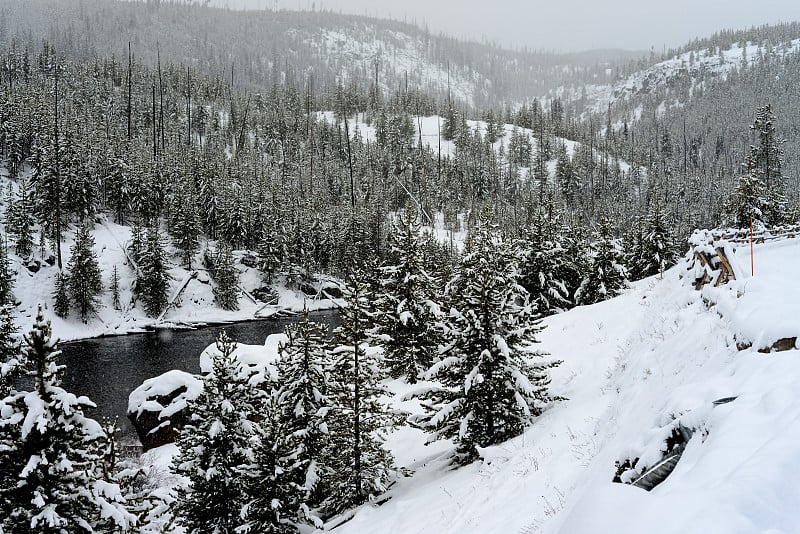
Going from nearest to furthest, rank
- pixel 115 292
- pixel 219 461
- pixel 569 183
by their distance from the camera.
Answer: pixel 219 461
pixel 115 292
pixel 569 183

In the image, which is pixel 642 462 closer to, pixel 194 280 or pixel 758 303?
pixel 758 303

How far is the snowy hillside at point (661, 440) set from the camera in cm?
446

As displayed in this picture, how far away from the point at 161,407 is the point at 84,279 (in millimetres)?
44545

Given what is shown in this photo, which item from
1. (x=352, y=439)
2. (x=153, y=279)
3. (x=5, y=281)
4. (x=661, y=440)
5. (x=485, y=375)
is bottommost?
(x=153, y=279)

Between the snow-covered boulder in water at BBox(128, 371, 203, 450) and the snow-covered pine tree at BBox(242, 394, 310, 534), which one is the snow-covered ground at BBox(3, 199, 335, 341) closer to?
the snow-covered boulder in water at BBox(128, 371, 203, 450)

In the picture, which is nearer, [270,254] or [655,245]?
[655,245]

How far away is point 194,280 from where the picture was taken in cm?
7725

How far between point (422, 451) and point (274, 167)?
125910 millimetres

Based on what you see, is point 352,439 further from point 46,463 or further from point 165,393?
point 165,393

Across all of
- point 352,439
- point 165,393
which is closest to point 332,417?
point 352,439

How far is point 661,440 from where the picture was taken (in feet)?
22.4

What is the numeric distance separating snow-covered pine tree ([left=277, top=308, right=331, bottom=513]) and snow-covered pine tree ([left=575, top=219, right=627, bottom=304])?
2615cm

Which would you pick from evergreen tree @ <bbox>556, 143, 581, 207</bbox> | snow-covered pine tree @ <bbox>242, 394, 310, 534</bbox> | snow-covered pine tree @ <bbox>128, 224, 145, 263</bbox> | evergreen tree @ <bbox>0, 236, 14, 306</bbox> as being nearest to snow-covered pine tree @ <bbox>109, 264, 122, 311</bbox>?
snow-covered pine tree @ <bbox>128, 224, 145, 263</bbox>

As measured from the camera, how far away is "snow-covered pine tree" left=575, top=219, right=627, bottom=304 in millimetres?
38062
